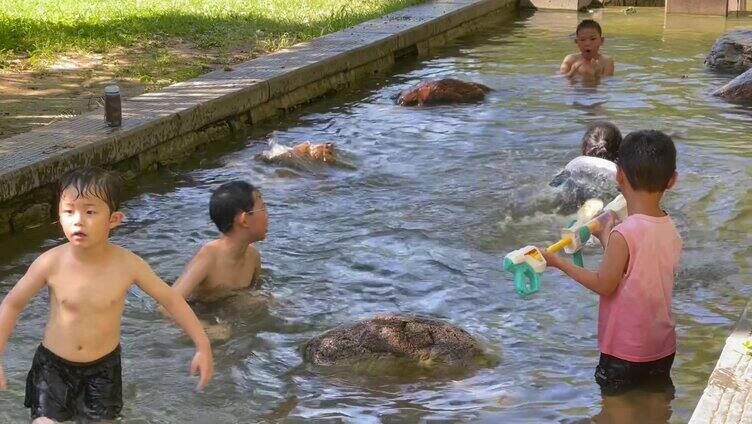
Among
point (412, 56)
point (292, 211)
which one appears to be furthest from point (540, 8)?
point (292, 211)

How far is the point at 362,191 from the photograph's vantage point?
877cm

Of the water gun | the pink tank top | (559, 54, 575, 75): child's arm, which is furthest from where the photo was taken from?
(559, 54, 575, 75): child's arm

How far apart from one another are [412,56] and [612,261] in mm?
10314

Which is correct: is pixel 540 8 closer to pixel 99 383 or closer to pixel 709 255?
pixel 709 255

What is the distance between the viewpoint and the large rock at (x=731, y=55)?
1341 centimetres

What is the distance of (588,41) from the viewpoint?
41.4 ft

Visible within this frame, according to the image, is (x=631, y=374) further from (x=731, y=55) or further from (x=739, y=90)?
(x=731, y=55)

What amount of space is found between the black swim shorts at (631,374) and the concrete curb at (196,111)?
423 cm

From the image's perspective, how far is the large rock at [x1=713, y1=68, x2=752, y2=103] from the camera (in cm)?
1186

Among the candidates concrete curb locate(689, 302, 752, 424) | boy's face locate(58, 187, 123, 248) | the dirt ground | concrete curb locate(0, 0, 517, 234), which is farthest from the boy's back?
the dirt ground

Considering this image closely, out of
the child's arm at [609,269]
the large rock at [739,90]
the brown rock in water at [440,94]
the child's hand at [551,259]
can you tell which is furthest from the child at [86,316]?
the large rock at [739,90]

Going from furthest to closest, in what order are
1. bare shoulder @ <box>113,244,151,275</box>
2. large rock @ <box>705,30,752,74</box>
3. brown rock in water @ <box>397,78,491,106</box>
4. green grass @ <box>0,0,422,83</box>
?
large rock @ <box>705,30,752,74</box> < green grass @ <box>0,0,422,83</box> < brown rock in water @ <box>397,78,491,106</box> < bare shoulder @ <box>113,244,151,275</box>

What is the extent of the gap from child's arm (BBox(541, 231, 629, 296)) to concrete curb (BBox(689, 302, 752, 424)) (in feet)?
1.71

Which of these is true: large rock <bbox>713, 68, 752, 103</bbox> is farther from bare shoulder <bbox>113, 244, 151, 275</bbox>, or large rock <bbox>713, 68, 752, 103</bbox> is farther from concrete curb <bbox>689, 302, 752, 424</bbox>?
bare shoulder <bbox>113, 244, 151, 275</bbox>
